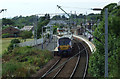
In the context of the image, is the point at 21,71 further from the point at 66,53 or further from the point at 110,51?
the point at 66,53

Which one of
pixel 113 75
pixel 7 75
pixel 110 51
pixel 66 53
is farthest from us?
pixel 66 53

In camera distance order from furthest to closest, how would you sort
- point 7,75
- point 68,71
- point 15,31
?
point 15,31
point 68,71
point 7,75

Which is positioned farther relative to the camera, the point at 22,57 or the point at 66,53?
the point at 66,53

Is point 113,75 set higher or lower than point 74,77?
higher

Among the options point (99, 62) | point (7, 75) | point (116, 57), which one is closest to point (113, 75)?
point (116, 57)

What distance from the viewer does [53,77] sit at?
1576 cm

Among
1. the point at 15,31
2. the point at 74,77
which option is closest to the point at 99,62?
the point at 74,77

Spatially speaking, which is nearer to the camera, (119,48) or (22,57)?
(119,48)

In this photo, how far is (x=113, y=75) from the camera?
779cm

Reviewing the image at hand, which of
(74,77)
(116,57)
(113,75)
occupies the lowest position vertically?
(74,77)

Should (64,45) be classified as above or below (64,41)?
below

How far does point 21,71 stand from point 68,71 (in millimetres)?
4688

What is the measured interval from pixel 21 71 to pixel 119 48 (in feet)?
32.0

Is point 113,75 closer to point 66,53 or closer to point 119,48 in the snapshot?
point 119,48
